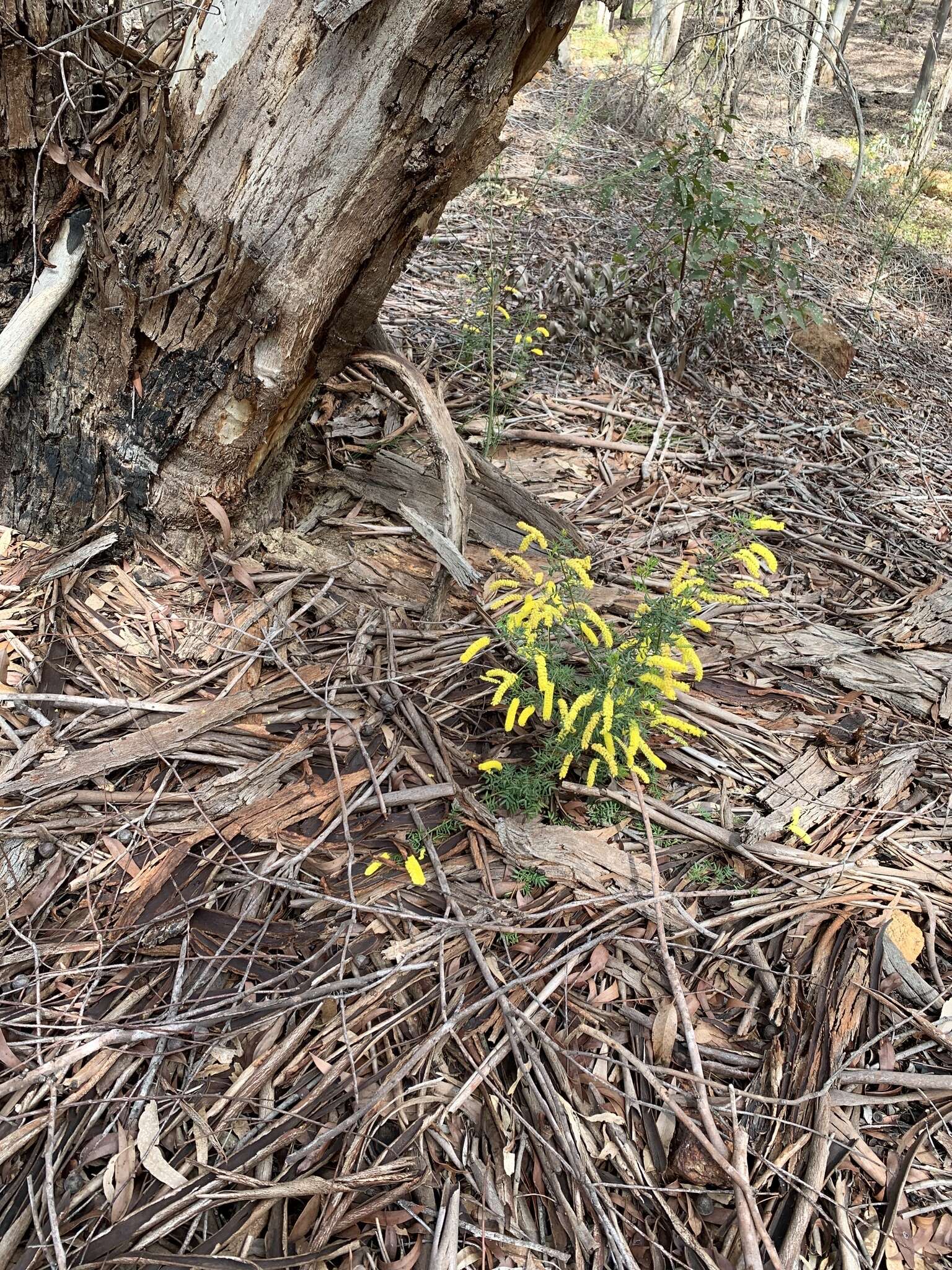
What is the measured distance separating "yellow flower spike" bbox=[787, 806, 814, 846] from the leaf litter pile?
0.02m

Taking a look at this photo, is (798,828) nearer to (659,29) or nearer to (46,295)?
(46,295)

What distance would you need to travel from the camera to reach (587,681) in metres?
2.17

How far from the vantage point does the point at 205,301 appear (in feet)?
7.18

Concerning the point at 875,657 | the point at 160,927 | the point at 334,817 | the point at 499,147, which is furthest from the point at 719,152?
the point at 160,927

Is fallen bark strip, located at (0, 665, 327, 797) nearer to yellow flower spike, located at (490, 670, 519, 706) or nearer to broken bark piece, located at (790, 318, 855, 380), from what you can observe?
yellow flower spike, located at (490, 670, 519, 706)

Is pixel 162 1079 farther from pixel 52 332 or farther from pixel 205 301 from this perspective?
pixel 52 332

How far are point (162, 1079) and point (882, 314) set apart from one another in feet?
21.2

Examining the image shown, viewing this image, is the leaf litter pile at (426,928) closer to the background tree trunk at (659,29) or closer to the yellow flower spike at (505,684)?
the yellow flower spike at (505,684)

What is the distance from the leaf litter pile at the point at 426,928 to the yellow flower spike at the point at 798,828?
0.02 metres

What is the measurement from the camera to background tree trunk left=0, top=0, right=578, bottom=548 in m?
1.92

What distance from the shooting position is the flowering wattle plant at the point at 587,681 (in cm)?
192

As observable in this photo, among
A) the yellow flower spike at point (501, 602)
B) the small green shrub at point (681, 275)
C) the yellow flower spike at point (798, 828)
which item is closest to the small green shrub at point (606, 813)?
the yellow flower spike at point (798, 828)

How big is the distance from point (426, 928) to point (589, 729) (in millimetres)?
592

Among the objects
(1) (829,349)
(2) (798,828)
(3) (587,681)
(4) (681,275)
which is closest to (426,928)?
(3) (587,681)
